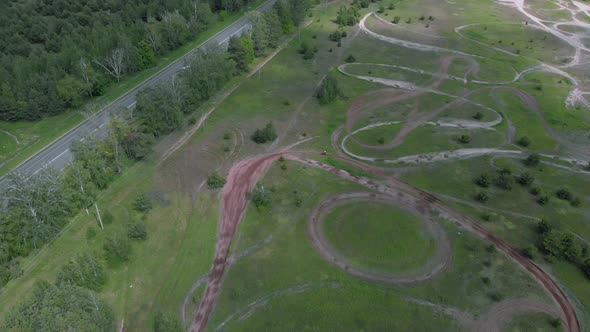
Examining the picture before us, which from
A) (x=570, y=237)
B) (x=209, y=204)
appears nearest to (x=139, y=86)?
(x=209, y=204)

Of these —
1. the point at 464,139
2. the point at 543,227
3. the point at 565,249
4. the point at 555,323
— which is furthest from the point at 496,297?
the point at 464,139

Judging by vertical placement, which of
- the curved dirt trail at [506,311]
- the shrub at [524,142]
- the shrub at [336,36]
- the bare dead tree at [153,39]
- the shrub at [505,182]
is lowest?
the curved dirt trail at [506,311]

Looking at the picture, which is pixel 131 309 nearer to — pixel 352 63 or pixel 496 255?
pixel 496 255

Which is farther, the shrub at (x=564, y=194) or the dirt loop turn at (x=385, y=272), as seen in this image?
the shrub at (x=564, y=194)

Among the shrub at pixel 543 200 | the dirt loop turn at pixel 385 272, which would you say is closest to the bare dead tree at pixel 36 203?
the dirt loop turn at pixel 385 272

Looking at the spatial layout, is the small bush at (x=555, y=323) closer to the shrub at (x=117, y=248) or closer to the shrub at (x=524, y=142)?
the shrub at (x=524, y=142)

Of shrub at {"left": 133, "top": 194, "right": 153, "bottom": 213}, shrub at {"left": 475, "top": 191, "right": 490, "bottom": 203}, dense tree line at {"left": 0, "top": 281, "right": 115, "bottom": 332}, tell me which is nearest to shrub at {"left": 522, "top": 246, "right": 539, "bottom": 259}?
shrub at {"left": 475, "top": 191, "right": 490, "bottom": 203}

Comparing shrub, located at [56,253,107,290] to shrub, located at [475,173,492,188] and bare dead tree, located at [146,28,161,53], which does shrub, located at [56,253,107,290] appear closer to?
shrub, located at [475,173,492,188]
